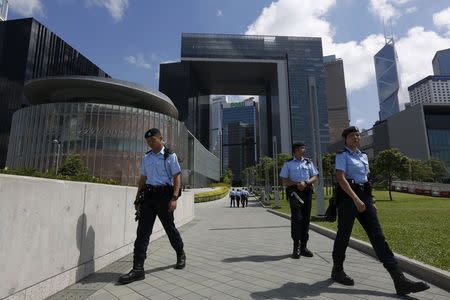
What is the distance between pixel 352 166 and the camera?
13.6 ft

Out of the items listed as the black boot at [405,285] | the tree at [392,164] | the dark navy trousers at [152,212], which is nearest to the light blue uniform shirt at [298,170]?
the dark navy trousers at [152,212]

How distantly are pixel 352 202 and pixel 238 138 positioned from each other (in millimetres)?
166078

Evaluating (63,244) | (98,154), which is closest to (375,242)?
(63,244)

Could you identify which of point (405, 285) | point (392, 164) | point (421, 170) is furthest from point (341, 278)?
point (421, 170)

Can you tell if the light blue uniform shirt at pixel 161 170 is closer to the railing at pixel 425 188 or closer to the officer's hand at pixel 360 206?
the officer's hand at pixel 360 206

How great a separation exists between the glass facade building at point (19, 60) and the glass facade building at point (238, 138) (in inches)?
3926

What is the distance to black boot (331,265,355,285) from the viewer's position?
3.97m

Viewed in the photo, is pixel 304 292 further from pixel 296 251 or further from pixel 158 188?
pixel 158 188

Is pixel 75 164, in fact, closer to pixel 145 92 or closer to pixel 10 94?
pixel 145 92

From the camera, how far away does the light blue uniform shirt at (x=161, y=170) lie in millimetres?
4574

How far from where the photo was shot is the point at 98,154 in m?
48.6

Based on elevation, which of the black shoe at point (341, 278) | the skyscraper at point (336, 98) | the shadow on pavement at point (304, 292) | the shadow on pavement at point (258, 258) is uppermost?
the skyscraper at point (336, 98)

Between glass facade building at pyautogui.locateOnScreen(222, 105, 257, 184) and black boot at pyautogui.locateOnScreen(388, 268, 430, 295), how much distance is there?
15450 centimetres

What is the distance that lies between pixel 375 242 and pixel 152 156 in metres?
3.03
